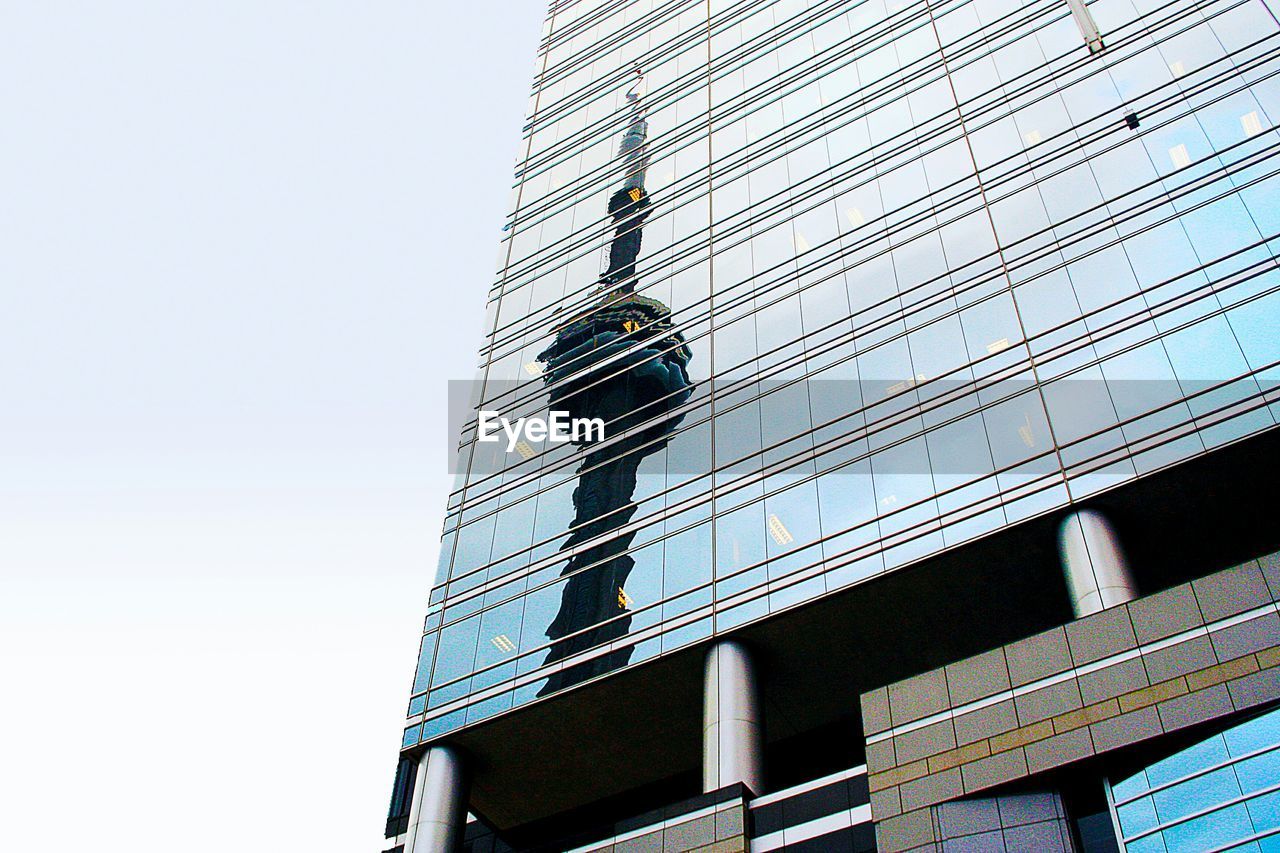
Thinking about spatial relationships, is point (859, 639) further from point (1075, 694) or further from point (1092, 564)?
point (1075, 694)

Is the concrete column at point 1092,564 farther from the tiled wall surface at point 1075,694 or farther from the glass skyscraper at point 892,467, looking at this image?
the tiled wall surface at point 1075,694

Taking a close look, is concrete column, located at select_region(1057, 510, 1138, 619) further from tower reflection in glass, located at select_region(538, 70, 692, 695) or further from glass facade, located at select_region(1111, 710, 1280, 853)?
tower reflection in glass, located at select_region(538, 70, 692, 695)

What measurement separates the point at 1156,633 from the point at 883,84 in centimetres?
3098

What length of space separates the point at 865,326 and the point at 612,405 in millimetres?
10077

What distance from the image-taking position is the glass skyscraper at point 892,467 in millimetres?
25531

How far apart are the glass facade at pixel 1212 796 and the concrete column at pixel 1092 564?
16.1ft

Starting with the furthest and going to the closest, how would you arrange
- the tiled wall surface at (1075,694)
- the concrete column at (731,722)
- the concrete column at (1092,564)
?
the concrete column at (731,722) → the concrete column at (1092,564) → the tiled wall surface at (1075,694)

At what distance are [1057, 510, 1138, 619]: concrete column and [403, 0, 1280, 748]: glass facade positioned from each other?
975 millimetres

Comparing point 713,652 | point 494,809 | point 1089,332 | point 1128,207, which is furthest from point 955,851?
point 1128,207

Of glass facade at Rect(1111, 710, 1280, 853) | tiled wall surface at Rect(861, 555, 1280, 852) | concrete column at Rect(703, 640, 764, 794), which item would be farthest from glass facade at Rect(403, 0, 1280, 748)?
glass facade at Rect(1111, 710, 1280, 853)

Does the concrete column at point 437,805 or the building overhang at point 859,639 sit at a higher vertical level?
the building overhang at point 859,639

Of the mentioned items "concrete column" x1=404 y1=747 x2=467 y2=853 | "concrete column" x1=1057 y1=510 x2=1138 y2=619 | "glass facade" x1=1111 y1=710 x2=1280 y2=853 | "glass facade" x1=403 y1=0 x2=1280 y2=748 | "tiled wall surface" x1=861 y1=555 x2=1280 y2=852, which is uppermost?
"glass facade" x1=403 y1=0 x2=1280 y2=748

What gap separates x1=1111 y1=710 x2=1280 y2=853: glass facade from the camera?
2109cm

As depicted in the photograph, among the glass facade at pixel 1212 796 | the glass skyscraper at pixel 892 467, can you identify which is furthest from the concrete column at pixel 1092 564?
the glass facade at pixel 1212 796
